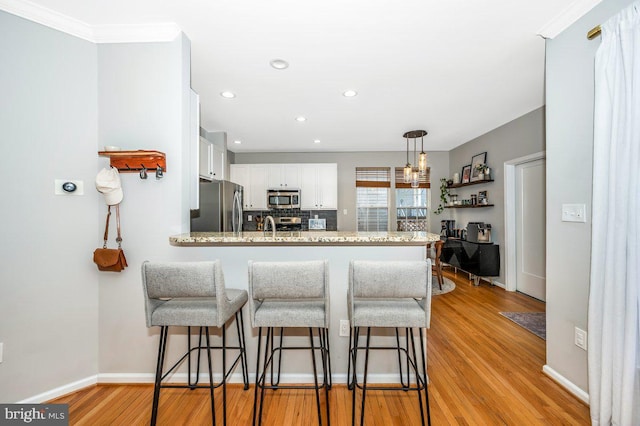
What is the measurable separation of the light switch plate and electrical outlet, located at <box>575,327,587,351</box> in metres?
0.71

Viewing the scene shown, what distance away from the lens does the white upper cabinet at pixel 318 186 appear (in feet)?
17.9

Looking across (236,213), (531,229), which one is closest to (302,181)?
(236,213)

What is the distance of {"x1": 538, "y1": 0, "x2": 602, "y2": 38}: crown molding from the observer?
167 cm

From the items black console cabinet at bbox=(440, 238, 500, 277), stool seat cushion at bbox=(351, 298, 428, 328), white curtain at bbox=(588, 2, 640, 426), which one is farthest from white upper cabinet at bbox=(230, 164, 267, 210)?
white curtain at bbox=(588, 2, 640, 426)

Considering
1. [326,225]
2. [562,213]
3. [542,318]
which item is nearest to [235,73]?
[562,213]

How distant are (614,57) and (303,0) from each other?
172 centimetres

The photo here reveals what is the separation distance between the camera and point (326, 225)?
5680mm

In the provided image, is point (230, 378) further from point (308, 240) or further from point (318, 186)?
point (318, 186)

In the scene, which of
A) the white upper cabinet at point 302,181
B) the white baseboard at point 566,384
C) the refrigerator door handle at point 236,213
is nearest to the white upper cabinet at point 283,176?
the white upper cabinet at point 302,181

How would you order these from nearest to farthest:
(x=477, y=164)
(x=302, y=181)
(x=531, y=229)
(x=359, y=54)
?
(x=359, y=54) < (x=531, y=229) < (x=477, y=164) < (x=302, y=181)

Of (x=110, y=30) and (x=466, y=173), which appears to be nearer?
(x=110, y=30)

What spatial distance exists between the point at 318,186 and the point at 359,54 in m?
3.38

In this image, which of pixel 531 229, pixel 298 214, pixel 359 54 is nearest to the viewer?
pixel 359 54

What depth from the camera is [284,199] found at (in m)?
5.32
